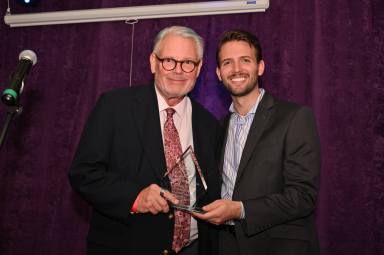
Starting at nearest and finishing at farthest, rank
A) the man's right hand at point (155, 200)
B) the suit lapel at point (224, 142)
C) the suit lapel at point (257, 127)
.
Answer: the man's right hand at point (155, 200) < the suit lapel at point (257, 127) < the suit lapel at point (224, 142)

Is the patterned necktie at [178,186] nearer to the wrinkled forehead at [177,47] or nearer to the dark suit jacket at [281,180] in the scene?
the dark suit jacket at [281,180]

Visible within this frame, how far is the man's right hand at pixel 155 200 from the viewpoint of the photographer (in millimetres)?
1780

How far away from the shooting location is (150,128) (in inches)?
81.7

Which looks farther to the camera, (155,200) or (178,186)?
(178,186)

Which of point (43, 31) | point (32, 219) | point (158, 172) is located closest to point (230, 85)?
point (158, 172)

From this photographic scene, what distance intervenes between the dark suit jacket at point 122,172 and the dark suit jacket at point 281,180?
32cm

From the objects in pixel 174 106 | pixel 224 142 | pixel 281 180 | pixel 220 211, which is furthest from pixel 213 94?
pixel 220 211

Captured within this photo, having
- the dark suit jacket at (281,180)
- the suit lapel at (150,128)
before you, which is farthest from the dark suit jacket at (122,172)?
the dark suit jacket at (281,180)

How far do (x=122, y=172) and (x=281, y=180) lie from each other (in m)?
0.89

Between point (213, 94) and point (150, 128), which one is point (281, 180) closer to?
point (150, 128)

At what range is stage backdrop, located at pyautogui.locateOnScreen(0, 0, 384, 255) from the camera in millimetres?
3051

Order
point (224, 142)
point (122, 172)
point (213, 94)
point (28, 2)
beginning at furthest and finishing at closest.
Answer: point (28, 2), point (213, 94), point (224, 142), point (122, 172)

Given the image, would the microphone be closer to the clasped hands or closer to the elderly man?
the elderly man

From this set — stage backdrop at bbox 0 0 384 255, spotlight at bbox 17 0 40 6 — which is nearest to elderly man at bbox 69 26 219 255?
stage backdrop at bbox 0 0 384 255
